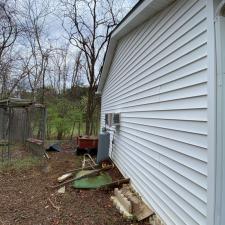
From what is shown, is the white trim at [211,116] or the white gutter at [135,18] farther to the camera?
the white gutter at [135,18]

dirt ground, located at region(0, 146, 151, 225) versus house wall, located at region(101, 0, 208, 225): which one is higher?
house wall, located at region(101, 0, 208, 225)

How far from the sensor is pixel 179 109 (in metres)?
3.89

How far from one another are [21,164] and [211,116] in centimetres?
767

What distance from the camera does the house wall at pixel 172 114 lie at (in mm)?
3311

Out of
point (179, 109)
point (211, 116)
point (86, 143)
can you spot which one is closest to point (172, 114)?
point (179, 109)

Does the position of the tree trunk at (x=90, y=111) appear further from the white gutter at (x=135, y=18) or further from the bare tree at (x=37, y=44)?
the white gutter at (x=135, y=18)

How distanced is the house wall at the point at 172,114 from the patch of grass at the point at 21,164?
12.6 feet

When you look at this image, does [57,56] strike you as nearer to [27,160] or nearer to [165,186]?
[27,160]

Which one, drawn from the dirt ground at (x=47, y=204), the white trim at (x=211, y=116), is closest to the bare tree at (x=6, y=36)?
the dirt ground at (x=47, y=204)

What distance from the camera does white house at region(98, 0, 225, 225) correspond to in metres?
2.93

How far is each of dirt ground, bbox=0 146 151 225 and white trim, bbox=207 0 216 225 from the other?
2102mm

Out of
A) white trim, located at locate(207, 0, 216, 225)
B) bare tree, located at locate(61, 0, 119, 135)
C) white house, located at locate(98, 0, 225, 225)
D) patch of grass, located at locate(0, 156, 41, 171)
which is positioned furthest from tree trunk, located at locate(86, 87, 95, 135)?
white trim, located at locate(207, 0, 216, 225)

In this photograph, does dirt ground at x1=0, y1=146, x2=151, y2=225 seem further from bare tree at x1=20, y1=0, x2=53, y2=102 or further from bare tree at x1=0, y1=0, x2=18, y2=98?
bare tree at x1=20, y1=0, x2=53, y2=102

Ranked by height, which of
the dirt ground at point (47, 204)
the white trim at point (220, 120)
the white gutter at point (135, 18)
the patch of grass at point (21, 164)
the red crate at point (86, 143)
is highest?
the white gutter at point (135, 18)
